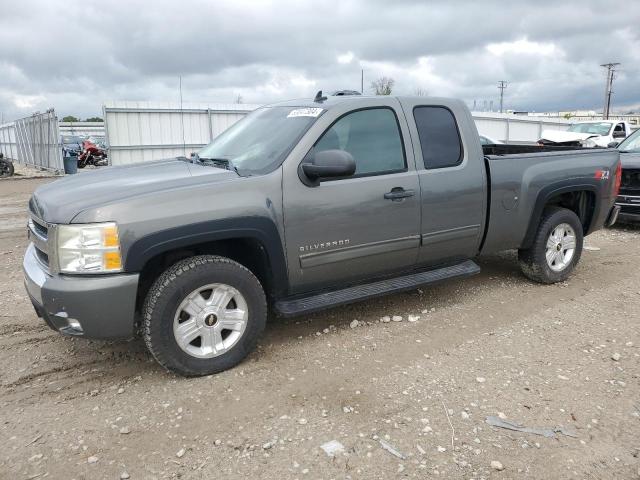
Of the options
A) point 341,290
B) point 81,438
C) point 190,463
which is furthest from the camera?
point 341,290

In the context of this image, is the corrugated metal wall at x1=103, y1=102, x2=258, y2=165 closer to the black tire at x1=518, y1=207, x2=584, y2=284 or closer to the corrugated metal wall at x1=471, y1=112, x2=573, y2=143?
the black tire at x1=518, y1=207, x2=584, y2=284

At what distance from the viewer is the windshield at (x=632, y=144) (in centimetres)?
878

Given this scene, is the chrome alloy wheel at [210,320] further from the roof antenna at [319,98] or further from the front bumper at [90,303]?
the roof antenna at [319,98]

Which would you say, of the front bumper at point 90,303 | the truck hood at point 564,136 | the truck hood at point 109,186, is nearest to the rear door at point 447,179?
the truck hood at point 109,186

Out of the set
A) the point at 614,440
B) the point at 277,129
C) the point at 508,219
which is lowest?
the point at 614,440

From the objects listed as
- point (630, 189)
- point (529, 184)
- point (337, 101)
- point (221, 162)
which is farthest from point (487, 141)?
point (221, 162)

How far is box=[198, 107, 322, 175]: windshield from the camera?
3746 mm

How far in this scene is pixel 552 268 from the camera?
534 centimetres

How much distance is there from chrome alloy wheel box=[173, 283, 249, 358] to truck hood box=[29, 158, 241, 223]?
2.36 feet

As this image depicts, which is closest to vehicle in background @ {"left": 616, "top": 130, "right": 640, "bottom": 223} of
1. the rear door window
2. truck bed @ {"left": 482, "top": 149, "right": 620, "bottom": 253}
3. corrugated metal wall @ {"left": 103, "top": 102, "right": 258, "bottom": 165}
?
truck bed @ {"left": 482, "top": 149, "right": 620, "bottom": 253}

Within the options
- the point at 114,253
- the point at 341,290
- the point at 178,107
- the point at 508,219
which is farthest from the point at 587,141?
the point at 114,253

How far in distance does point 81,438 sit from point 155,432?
0.39 m

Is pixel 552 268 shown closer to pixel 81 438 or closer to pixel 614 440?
pixel 614 440

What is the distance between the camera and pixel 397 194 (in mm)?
3994
